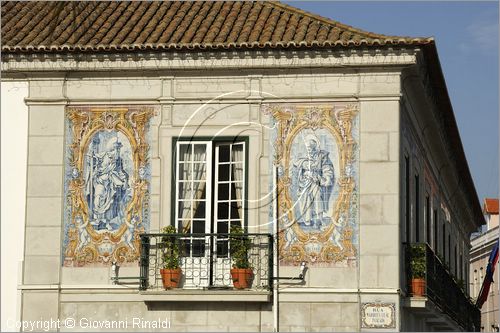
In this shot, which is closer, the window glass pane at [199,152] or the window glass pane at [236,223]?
the window glass pane at [236,223]

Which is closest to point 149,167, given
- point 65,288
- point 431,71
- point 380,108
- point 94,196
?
point 94,196

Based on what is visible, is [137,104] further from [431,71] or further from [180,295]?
[431,71]

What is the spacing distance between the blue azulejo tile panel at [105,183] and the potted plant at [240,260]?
61.2 inches

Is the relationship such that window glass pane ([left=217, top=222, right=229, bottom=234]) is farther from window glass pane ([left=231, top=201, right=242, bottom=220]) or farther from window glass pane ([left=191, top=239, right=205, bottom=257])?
window glass pane ([left=191, top=239, right=205, bottom=257])

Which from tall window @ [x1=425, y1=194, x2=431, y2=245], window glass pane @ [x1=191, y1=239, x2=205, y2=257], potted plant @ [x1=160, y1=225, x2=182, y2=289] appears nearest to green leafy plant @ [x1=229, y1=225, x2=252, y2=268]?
window glass pane @ [x1=191, y1=239, x2=205, y2=257]

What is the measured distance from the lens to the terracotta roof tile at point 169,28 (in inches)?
858

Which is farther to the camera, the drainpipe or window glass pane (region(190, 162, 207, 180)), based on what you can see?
window glass pane (region(190, 162, 207, 180))

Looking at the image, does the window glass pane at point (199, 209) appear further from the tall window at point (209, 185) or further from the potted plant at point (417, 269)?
the potted plant at point (417, 269)

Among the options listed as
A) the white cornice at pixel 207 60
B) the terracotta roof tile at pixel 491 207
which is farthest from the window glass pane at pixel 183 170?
the terracotta roof tile at pixel 491 207

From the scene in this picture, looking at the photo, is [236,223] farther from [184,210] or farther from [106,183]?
[106,183]

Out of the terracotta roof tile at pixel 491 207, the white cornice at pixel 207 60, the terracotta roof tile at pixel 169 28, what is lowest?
the white cornice at pixel 207 60

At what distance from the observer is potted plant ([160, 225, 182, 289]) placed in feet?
69.8

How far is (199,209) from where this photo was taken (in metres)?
21.8

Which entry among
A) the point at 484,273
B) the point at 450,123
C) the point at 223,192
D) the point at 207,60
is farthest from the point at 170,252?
the point at 484,273
